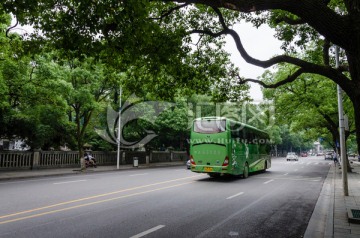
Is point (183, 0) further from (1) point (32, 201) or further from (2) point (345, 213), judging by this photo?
(1) point (32, 201)

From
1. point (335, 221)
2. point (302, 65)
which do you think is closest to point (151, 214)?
point (335, 221)

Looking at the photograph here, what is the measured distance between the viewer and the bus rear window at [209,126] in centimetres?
1656

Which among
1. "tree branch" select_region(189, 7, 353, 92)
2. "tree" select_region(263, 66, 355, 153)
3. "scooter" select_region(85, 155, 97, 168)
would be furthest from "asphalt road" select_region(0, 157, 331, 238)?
"scooter" select_region(85, 155, 97, 168)

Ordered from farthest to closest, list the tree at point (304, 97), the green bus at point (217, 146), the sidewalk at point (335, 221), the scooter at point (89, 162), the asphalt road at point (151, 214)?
the scooter at point (89, 162) < the tree at point (304, 97) < the green bus at point (217, 146) < the asphalt road at point (151, 214) < the sidewalk at point (335, 221)

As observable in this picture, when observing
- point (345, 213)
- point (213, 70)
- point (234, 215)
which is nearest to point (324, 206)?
point (345, 213)

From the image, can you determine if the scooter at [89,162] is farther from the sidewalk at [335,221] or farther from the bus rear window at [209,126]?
the sidewalk at [335,221]

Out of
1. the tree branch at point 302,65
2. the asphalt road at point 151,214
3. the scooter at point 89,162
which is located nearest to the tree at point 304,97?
the asphalt road at point 151,214

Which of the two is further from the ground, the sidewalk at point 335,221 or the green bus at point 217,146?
the green bus at point 217,146

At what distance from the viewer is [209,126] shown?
1684cm

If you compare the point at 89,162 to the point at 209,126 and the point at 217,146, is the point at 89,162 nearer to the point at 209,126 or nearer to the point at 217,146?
the point at 209,126

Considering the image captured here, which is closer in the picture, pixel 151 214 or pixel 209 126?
pixel 151 214

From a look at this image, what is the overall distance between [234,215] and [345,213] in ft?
10.4

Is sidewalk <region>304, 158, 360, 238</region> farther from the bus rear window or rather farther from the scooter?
the scooter

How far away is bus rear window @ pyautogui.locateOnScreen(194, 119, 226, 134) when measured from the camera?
54.3 feet
